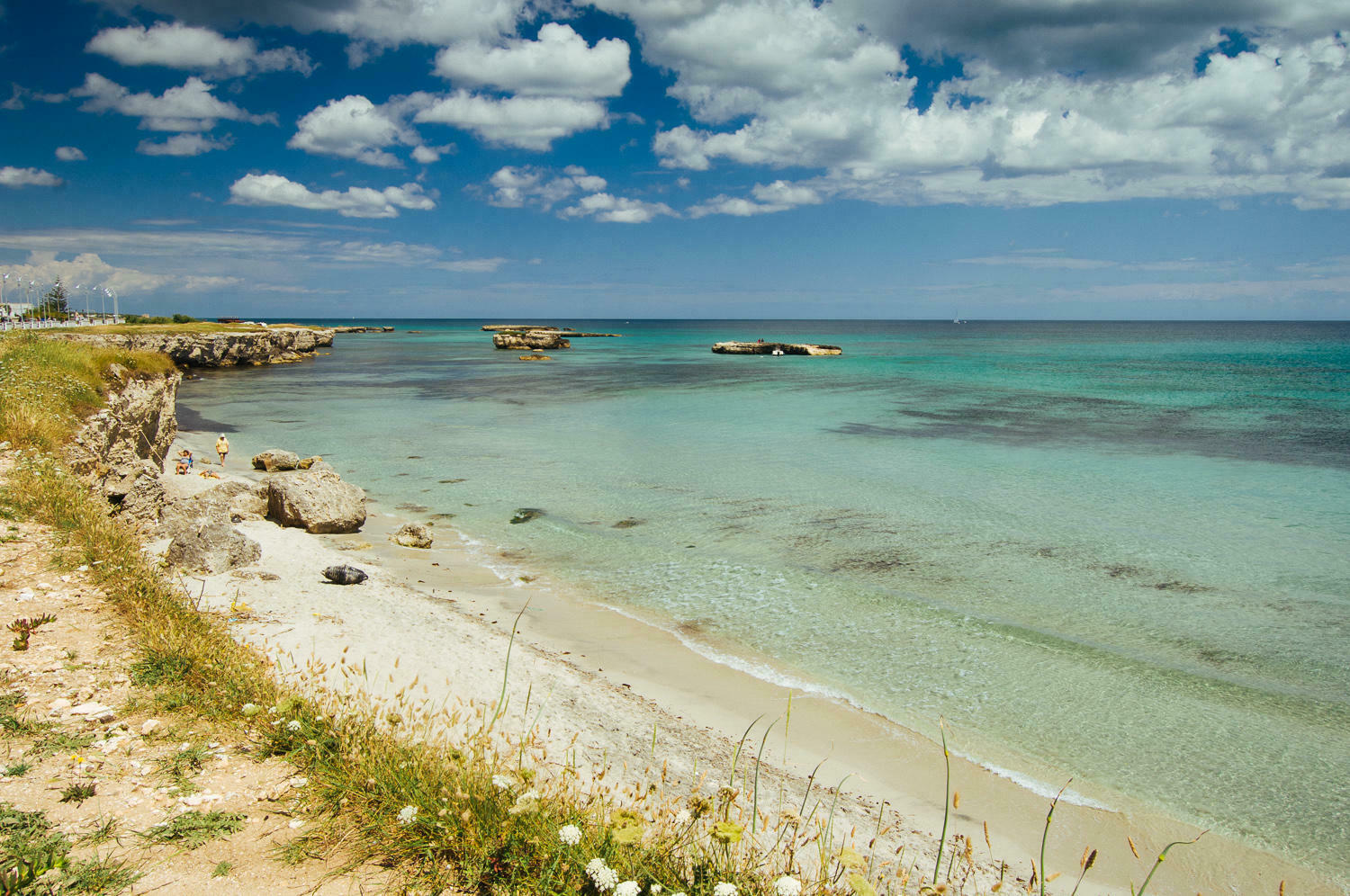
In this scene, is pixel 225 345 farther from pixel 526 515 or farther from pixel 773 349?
pixel 773 349

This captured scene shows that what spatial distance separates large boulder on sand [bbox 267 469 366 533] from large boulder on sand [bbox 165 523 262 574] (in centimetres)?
321

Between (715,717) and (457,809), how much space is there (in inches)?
161

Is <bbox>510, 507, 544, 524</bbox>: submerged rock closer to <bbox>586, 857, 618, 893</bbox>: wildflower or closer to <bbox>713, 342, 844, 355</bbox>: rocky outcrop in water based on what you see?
<bbox>586, 857, 618, 893</bbox>: wildflower

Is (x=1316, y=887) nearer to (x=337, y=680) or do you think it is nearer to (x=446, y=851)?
(x=446, y=851)

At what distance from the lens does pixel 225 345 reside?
61969 mm

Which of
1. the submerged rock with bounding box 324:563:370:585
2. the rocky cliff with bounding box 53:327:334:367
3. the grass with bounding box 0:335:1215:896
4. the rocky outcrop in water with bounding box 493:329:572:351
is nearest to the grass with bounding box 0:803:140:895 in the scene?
the grass with bounding box 0:335:1215:896

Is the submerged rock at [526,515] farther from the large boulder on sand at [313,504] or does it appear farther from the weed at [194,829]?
the weed at [194,829]

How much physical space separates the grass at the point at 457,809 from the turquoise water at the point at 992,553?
10.3ft

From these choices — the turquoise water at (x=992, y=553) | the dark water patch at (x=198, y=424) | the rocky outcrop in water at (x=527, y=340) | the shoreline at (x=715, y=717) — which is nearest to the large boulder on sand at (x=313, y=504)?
the turquoise water at (x=992, y=553)

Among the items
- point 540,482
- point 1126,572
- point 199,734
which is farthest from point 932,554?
point 199,734

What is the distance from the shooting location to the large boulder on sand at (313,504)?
13.7 metres

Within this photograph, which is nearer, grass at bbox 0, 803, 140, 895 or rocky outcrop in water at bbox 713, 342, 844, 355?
grass at bbox 0, 803, 140, 895

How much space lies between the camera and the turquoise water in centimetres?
758

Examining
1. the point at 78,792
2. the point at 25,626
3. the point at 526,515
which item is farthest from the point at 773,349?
the point at 78,792
